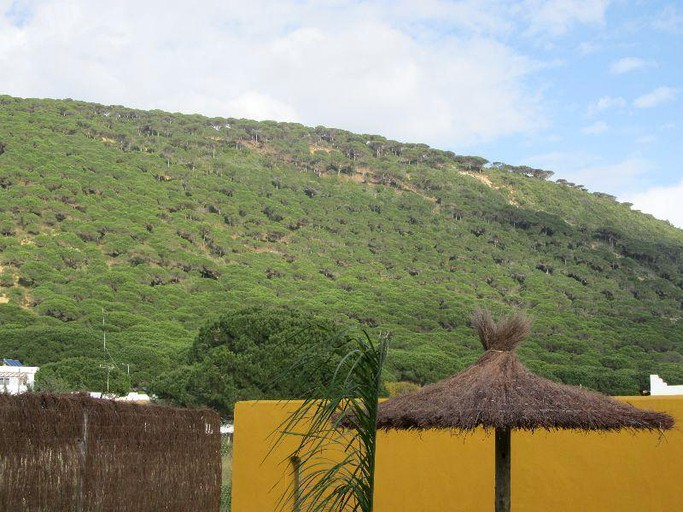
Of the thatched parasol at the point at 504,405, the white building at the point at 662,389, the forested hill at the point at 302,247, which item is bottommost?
the thatched parasol at the point at 504,405

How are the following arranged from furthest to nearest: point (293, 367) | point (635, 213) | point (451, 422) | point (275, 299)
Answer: point (635, 213) → point (275, 299) → point (451, 422) → point (293, 367)

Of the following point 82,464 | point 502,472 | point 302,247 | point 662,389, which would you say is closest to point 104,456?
point 82,464

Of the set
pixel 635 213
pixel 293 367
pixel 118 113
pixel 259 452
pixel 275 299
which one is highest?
pixel 118 113

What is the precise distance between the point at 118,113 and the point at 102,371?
42.7 m

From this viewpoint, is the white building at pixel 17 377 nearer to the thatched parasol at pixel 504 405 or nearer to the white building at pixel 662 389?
the white building at pixel 662 389

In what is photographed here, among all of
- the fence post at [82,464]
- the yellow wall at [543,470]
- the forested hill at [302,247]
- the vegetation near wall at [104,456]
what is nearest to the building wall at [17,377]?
the forested hill at [302,247]

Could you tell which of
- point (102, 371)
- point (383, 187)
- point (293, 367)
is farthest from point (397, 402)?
point (383, 187)

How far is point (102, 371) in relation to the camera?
23.5 metres

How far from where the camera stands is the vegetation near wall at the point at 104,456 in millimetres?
6441

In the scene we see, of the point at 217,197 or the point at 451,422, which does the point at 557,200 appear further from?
the point at 451,422

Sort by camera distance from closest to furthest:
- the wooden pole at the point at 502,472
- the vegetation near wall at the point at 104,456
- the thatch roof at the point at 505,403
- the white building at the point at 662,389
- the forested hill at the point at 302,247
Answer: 1. the thatch roof at the point at 505,403
2. the wooden pole at the point at 502,472
3. the vegetation near wall at the point at 104,456
4. the white building at the point at 662,389
5. the forested hill at the point at 302,247

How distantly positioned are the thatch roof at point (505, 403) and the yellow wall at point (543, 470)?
0.67 meters

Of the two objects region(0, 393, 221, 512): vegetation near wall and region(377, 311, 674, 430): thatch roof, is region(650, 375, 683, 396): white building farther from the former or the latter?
region(0, 393, 221, 512): vegetation near wall

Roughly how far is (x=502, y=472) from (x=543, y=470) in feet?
5.26
